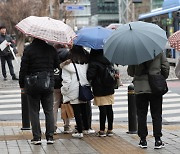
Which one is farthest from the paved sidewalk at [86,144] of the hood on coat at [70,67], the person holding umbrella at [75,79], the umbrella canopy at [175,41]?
the umbrella canopy at [175,41]

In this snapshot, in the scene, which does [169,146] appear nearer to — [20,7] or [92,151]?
[92,151]

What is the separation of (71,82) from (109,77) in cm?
62

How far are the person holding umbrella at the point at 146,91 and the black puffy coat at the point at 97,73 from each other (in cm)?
85

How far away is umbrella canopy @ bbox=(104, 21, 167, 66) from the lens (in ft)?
22.5

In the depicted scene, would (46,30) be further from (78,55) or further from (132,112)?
(132,112)

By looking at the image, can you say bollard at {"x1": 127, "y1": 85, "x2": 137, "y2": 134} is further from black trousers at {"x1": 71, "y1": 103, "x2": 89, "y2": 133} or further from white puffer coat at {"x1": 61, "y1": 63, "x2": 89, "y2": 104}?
white puffer coat at {"x1": 61, "y1": 63, "x2": 89, "y2": 104}

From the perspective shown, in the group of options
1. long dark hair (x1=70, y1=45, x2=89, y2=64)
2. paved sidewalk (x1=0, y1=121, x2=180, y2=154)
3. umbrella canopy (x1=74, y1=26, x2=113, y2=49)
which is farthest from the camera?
long dark hair (x1=70, y1=45, x2=89, y2=64)

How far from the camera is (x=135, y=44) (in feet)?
22.7

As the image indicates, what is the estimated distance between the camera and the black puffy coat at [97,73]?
8.00m

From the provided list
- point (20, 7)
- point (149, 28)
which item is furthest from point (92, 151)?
point (20, 7)

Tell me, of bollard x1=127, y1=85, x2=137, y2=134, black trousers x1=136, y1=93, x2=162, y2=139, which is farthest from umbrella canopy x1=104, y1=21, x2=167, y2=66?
bollard x1=127, y1=85, x2=137, y2=134

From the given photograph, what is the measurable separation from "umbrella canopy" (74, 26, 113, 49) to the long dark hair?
0.38 ft

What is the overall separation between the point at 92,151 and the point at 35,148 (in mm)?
869

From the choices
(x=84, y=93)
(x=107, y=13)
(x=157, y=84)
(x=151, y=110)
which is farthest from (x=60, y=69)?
(x=107, y=13)
